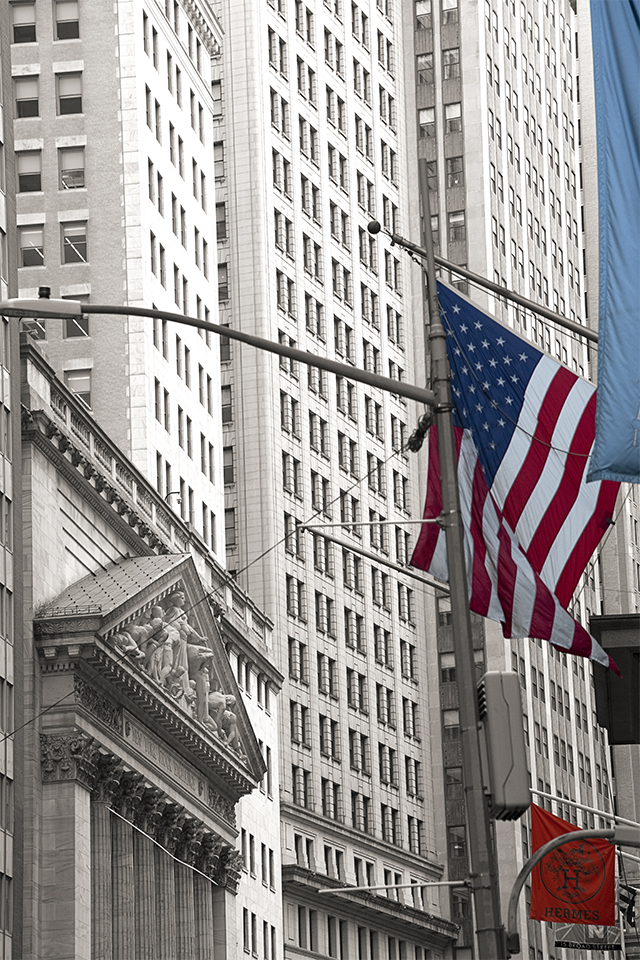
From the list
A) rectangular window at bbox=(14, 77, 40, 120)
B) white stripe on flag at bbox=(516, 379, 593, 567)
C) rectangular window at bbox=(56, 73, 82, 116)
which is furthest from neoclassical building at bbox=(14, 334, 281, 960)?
white stripe on flag at bbox=(516, 379, 593, 567)

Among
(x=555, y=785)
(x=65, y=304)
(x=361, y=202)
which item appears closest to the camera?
(x=65, y=304)

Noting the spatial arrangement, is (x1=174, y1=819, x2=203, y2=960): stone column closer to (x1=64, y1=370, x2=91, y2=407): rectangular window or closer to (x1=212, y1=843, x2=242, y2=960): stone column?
(x1=212, y1=843, x2=242, y2=960): stone column

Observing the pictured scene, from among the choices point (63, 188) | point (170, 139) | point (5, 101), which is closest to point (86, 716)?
point (5, 101)

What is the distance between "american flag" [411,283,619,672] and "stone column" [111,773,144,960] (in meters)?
40.1

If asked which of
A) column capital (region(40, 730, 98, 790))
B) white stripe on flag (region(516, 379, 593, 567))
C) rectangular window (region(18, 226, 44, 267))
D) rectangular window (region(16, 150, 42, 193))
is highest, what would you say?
rectangular window (region(16, 150, 42, 193))

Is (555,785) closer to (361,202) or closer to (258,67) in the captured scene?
(361,202)

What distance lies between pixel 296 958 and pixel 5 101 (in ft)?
159

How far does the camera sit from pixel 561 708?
14275cm

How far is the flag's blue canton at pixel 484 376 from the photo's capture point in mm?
24219

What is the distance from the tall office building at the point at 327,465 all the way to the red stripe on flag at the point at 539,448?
69025 mm

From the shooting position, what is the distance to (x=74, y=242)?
270ft

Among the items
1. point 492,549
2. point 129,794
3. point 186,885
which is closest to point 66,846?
point 129,794

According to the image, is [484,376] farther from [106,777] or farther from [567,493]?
[106,777]

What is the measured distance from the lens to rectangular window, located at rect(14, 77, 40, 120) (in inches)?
3282
